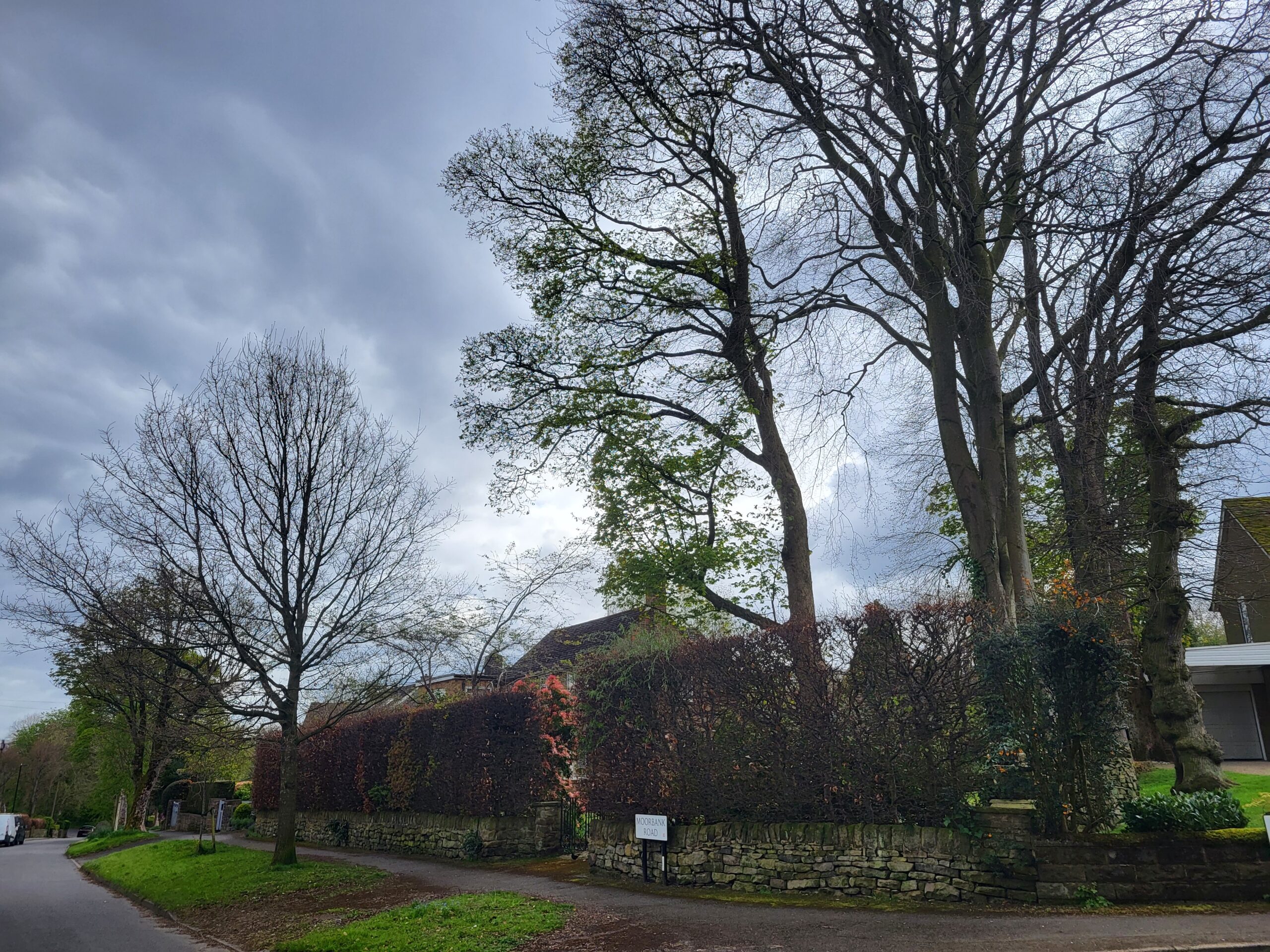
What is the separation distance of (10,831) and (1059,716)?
50.1 meters

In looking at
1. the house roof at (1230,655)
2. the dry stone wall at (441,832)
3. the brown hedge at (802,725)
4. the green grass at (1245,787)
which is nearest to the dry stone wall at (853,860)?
the brown hedge at (802,725)

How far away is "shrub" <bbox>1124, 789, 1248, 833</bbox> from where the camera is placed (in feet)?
28.5

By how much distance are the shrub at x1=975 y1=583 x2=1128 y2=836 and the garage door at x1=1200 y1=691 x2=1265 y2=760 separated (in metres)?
18.8

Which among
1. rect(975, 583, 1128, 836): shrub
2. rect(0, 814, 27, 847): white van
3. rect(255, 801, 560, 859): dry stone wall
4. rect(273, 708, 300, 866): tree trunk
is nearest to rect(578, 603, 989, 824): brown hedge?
rect(975, 583, 1128, 836): shrub

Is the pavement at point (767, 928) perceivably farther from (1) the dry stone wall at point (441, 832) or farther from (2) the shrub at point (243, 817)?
(2) the shrub at point (243, 817)

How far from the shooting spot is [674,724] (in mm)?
12227

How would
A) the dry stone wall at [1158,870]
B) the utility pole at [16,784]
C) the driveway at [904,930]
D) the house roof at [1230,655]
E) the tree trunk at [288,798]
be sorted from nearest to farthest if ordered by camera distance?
1. the driveway at [904,930]
2. the dry stone wall at [1158,870]
3. the tree trunk at [288,798]
4. the house roof at [1230,655]
5. the utility pole at [16,784]

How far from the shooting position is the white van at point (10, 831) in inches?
1576

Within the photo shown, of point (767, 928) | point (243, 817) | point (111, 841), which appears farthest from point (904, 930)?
point (111, 841)

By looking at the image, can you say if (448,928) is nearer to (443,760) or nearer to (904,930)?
(904,930)

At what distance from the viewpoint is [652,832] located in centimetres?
1157

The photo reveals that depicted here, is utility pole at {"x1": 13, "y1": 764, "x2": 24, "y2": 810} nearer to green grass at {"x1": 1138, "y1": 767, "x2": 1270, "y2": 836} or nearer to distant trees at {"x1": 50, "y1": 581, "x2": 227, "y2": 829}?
distant trees at {"x1": 50, "y1": 581, "x2": 227, "y2": 829}

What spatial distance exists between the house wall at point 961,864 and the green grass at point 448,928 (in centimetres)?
239

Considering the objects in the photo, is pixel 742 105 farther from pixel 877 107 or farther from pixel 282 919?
pixel 282 919
